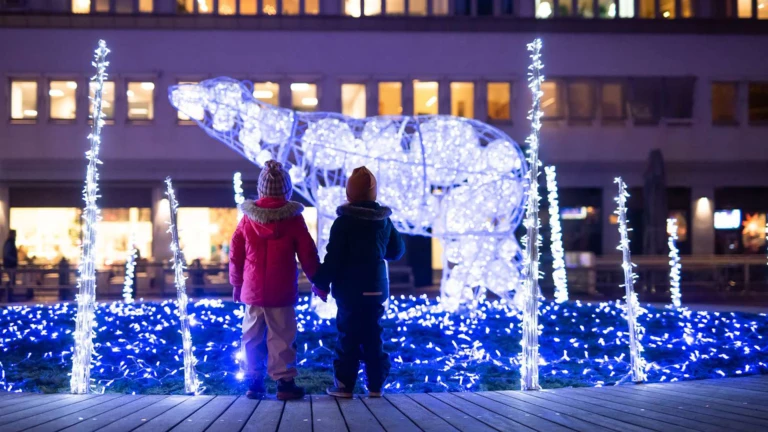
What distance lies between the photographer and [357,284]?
5852 mm

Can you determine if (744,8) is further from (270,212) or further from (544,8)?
(270,212)

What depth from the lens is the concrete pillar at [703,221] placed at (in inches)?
1049

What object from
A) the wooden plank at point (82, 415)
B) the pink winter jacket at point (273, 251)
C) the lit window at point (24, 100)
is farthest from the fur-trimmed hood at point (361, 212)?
the lit window at point (24, 100)

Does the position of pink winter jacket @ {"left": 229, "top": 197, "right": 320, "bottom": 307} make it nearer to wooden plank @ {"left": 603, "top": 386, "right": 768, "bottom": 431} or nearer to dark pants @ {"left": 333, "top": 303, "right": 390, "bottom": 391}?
dark pants @ {"left": 333, "top": 303, "right": 390, "bottom": 391}

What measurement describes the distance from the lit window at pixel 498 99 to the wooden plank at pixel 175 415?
20418mm

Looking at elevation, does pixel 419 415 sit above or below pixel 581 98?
below

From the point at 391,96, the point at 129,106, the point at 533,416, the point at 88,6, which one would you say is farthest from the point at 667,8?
the point at 533,416

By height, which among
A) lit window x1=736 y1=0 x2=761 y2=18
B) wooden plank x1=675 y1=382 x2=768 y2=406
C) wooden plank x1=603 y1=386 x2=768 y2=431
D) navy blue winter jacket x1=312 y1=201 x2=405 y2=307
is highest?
lit window x1=736 y1=0 x2=761 y2=18

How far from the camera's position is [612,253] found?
85.7ft

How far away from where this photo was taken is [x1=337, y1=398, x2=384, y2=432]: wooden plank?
4535 millimetres

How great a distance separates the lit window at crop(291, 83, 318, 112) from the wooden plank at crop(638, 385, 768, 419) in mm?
19196

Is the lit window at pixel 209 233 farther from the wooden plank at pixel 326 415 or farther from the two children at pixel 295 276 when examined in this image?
the wooden plank at pixel 326 415

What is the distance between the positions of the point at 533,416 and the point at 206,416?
187 centimetres

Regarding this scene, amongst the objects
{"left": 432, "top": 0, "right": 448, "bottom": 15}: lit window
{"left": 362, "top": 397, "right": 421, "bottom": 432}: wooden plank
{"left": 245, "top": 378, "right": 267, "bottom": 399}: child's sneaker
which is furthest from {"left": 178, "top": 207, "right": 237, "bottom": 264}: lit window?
{"left": 362, "top": 397, "right": 421, "bottom": 432}: wooden plank
